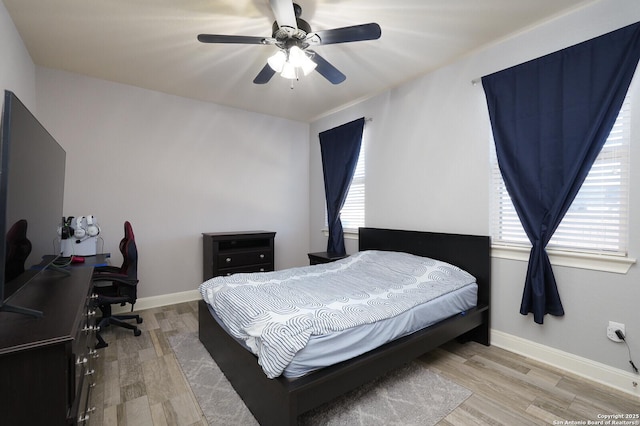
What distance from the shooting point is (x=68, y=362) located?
1103 mm

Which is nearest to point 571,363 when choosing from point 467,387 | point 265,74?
point 467,387

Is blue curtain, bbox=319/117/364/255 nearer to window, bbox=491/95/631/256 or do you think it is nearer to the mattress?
the mattress

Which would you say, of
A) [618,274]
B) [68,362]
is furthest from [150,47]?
[618,274]

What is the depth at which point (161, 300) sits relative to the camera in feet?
11.7

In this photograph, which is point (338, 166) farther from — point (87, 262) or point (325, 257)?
point (87, 262)

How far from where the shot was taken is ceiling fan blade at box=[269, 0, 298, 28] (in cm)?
170

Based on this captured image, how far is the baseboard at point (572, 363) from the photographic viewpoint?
189 centimetres

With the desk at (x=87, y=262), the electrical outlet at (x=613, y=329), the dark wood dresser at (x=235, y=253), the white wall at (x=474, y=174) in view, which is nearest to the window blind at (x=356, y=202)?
the white wall at (x=474, y=174)

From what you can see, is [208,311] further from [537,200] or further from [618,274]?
[618,274]

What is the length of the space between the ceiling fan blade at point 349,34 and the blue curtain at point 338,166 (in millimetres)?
1858

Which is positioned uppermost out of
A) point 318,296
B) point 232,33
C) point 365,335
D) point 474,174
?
point 232,33

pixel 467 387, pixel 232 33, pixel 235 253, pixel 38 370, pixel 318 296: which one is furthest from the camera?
pixel 235 253

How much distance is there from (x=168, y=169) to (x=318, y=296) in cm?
268

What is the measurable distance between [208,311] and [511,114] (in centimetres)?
293
